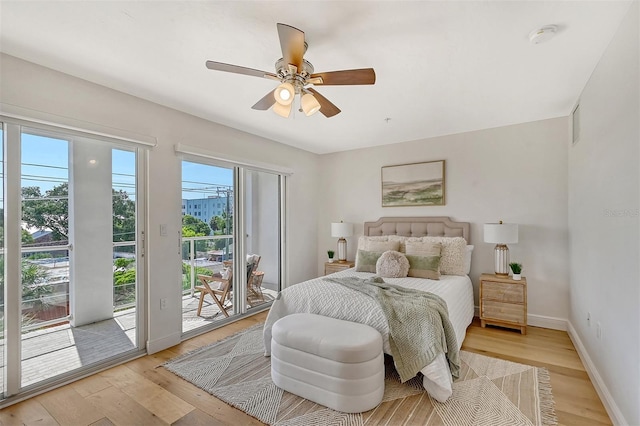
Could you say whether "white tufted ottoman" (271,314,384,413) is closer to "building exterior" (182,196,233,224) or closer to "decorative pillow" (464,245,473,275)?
"building exterior" (182,196,233,224)

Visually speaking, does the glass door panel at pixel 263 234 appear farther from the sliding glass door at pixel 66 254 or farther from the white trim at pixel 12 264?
the white trim at pixel 12 264

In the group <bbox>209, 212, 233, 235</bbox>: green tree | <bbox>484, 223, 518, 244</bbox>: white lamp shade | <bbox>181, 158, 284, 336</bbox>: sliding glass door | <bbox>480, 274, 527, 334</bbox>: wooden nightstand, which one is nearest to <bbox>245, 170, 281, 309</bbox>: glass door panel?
<bbox>181, 158, 284, 336</bbox>: sliding glass door

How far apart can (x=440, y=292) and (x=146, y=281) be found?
2824 millimetres

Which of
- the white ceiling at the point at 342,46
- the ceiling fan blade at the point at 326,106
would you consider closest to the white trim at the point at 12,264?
the white ceiling at the point at 342,46

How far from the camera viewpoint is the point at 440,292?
275cm

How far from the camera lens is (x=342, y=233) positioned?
4.60 meters

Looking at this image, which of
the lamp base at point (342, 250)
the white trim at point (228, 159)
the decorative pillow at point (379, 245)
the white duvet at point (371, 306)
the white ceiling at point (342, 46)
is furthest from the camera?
the lamp base at point (342, 250)

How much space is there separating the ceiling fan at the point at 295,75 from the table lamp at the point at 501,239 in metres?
2.43

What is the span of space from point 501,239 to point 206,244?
3410 mm

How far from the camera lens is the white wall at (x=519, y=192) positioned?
3.39 meters

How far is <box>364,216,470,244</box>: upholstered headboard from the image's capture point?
155 inches

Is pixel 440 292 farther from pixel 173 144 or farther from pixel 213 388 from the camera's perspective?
pixel 173 144

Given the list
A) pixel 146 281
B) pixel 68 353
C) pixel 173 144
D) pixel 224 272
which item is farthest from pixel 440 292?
pixel 68 353

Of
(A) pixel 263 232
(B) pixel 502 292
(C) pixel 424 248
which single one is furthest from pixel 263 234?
(B) pixel 502 292
